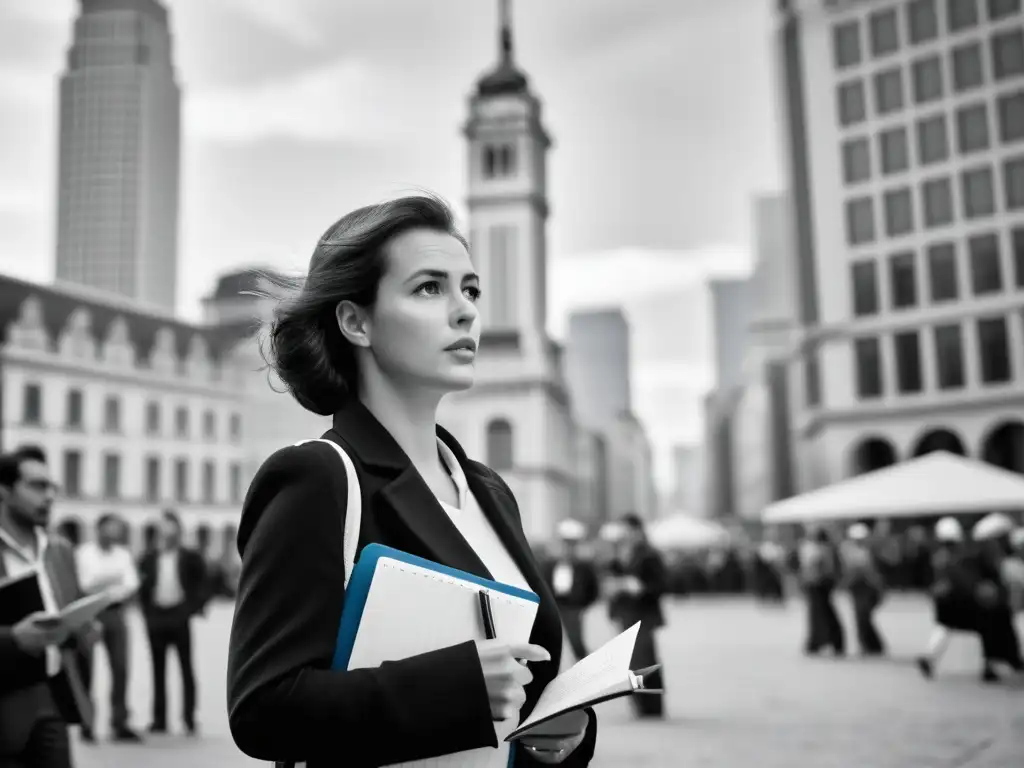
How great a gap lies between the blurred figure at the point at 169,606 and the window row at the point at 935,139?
139ft

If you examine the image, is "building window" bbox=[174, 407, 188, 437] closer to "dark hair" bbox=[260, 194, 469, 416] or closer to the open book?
"dark hair" bbox=[260, 194, 469, 416]

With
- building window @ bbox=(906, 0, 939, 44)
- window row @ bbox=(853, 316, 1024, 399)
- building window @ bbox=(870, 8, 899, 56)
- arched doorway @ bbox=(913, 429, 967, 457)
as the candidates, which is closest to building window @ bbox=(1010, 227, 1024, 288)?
window row @ bbox=(853, 316, 1024, 399)

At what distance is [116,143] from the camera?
106 m

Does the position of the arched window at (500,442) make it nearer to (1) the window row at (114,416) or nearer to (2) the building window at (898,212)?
(1) the window row at (114,416)

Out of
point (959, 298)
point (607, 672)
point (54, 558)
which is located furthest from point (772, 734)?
point (959, 298)

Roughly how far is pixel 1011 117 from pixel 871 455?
565 inches

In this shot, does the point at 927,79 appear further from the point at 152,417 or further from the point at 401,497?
the point at 401,497

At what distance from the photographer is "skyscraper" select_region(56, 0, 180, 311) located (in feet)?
325

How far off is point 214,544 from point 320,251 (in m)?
59.9

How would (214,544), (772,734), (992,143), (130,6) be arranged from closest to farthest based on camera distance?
(772,734) < (992,143) < (214,544) < (130,6)

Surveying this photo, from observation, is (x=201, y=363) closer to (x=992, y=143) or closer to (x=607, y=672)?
(x=992, y=143)

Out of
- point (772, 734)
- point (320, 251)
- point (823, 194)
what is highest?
point (823, 194)

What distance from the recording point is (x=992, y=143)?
45531 millimetres

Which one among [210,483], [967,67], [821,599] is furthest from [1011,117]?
[210,483]
